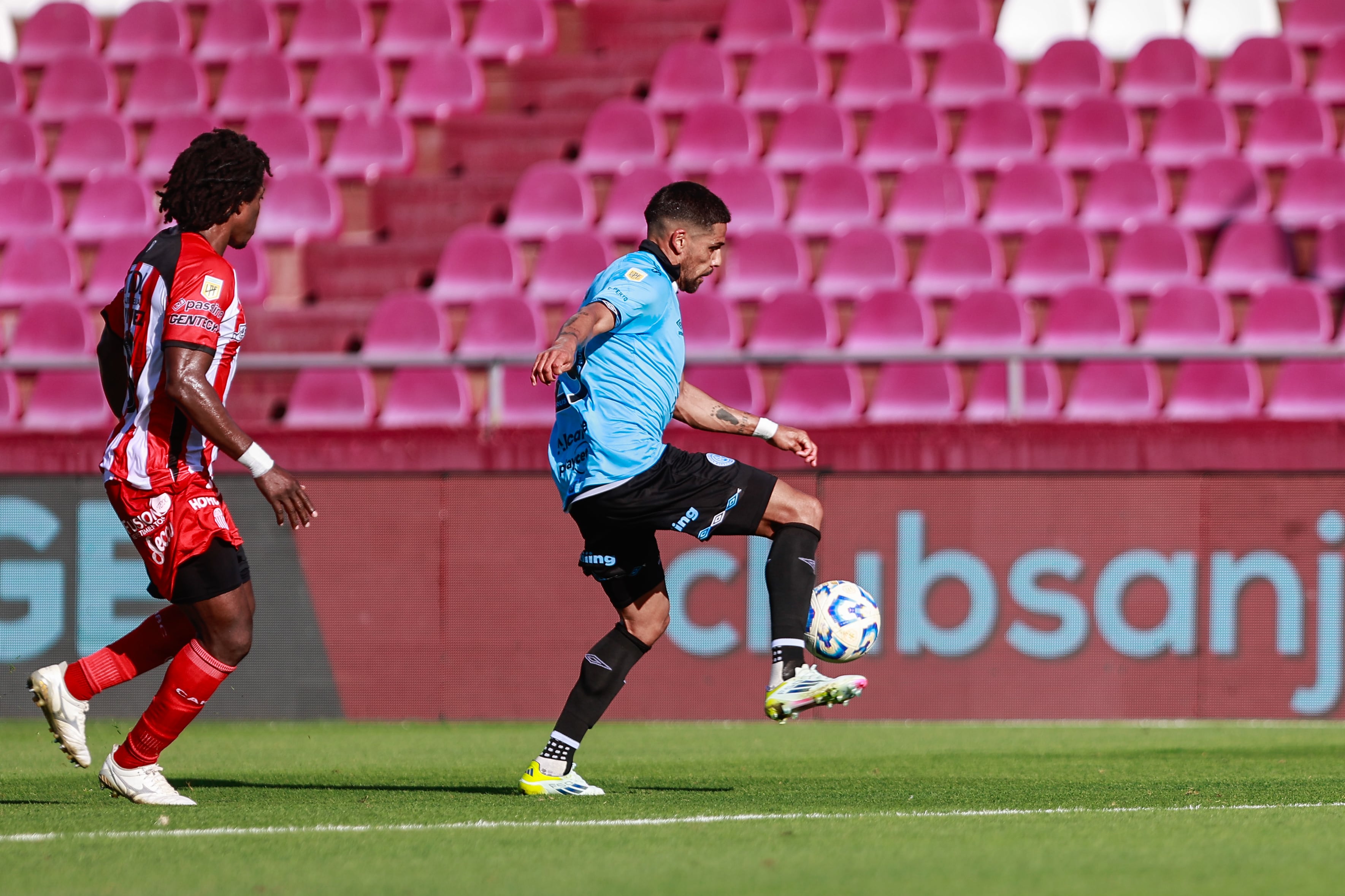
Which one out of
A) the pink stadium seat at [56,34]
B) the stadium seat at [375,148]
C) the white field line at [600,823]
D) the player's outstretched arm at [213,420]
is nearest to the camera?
the white field line at [600,823]

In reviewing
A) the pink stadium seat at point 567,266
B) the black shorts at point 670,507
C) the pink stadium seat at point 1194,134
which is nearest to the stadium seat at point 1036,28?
the pink stadium seat at point 1194,134

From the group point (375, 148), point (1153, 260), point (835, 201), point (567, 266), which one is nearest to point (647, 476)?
point (567, 266)

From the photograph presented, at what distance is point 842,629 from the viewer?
601 centimetres

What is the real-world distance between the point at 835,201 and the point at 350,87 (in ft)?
15.1

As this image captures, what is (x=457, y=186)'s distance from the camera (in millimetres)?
13695

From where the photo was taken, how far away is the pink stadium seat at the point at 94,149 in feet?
48.3

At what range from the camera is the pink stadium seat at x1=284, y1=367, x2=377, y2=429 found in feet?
37.7

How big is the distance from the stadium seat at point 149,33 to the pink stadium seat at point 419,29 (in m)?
1.97

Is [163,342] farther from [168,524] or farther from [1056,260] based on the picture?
[1056,260]

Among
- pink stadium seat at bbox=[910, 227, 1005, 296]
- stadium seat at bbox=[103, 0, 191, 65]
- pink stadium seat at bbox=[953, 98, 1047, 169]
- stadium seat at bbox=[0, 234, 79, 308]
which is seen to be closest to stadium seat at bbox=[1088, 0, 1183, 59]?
pink stadium seat at bbox=[953, 98, 1047, 169]

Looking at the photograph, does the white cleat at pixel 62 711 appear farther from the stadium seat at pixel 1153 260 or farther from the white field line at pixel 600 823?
the stadium seat at pixel 1153 260

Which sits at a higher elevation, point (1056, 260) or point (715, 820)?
point (1056, 260)

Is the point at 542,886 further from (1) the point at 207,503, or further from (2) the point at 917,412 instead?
(2) the point at 917,412

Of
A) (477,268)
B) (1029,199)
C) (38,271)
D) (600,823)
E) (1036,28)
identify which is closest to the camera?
(600,823)
